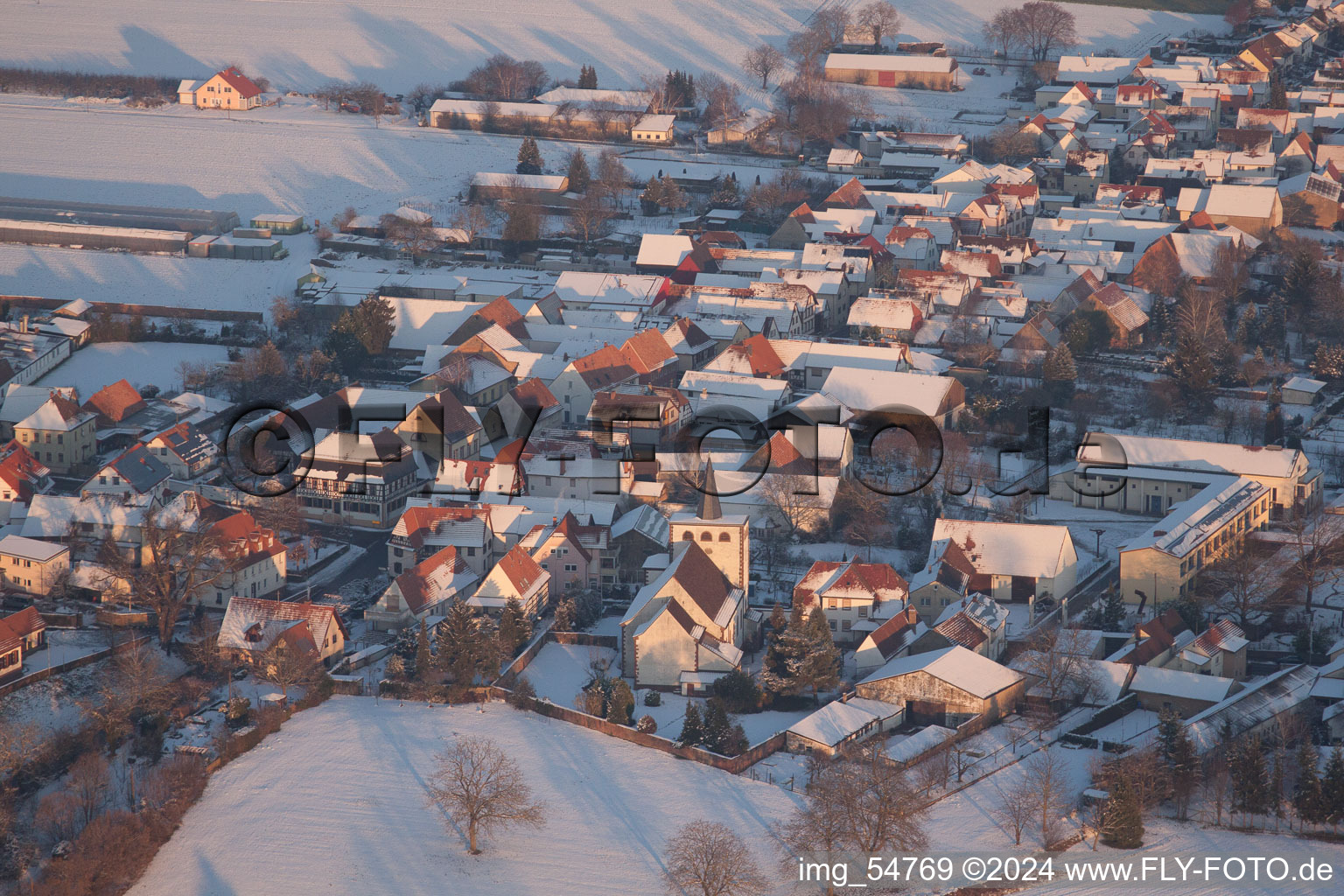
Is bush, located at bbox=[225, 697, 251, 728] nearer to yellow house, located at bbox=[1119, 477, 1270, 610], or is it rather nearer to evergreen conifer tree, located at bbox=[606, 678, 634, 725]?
evergreen conifer tree, located at bbox=[606, 678, 634, 725]

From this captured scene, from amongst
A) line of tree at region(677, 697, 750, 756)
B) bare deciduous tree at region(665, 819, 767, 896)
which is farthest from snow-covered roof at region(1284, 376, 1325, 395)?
bare deciduous tree at region(665, 819, 767, 896)

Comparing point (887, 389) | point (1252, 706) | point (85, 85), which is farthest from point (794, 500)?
point (85, 85)

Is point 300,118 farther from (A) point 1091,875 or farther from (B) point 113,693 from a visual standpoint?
(A) point 1091,875

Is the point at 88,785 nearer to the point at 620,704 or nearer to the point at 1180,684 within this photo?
the point at 620,704

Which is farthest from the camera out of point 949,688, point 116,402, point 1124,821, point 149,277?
point 149,277

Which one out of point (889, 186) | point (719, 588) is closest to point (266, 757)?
A: point (719, 588)

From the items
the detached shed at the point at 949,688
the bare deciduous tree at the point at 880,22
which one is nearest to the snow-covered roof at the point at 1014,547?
the detached shed at the point at 949,688
